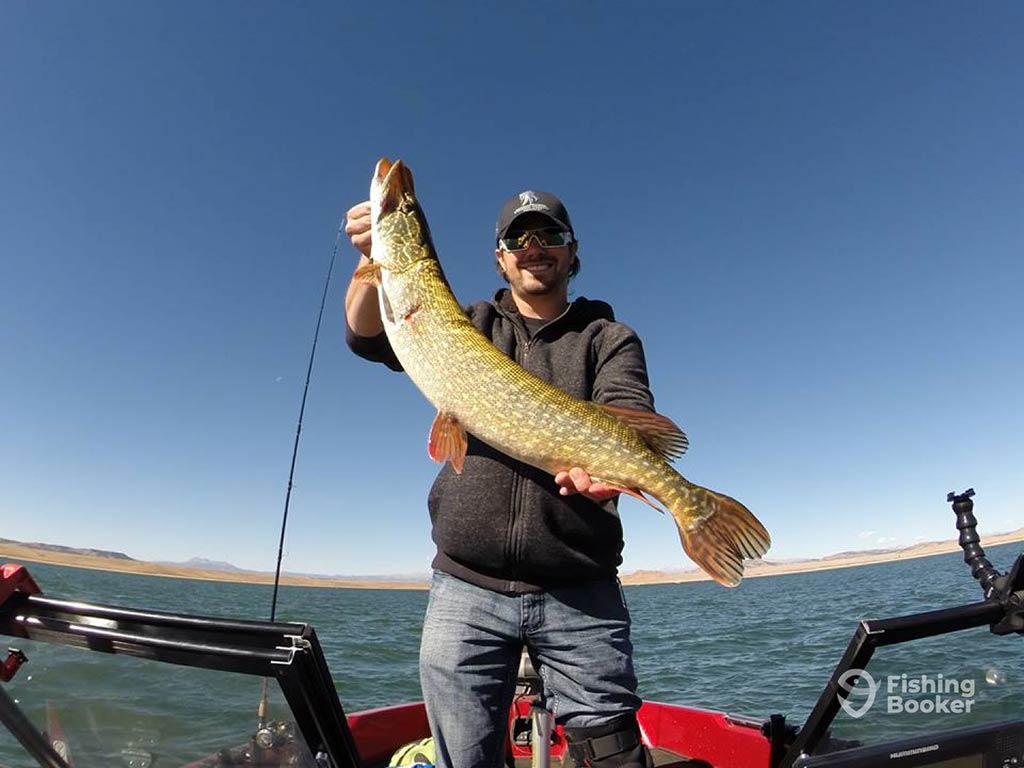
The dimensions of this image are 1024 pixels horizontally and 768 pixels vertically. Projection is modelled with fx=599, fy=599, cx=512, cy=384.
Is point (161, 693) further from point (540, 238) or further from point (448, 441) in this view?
point (540, 238)

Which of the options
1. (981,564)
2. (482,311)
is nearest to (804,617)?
(981,564)

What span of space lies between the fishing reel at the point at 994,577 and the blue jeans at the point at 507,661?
1.62 m

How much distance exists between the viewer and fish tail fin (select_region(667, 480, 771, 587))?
256 cm

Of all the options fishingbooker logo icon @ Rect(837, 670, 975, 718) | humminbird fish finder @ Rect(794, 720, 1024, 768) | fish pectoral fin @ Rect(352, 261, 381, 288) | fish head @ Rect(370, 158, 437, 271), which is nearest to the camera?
humminbird fish finder @ Rect(794, 720, 1024, 768)

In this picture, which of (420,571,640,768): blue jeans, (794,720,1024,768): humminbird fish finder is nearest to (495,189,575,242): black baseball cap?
(420,571,640,768): blue jeans

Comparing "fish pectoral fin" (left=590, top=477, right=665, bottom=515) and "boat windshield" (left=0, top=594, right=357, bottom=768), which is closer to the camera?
"boat windshield" (left=0, top=594, right=357, bottom=768)

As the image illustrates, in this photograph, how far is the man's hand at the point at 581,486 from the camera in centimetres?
243

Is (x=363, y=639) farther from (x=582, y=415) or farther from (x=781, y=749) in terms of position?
(x=582, y=415)

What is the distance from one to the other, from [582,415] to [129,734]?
2.09 metres

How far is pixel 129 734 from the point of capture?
217 cm

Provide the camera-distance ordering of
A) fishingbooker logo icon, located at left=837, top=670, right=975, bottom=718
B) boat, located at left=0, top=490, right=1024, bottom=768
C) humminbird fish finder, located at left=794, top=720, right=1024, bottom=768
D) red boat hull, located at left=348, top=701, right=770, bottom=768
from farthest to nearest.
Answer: red boat hull, located at left=348, top=701, right=770, bottom=768
fishingbooker logo icon, located at left=837, top=670, right=975, bottom=718
humminbird fish finder, located at left=794, top=720, right=1024, bottom=768
boat, located at left=0, top=490, right=1024, bottom=768

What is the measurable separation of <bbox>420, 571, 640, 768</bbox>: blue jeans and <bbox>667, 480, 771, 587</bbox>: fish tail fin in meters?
0.43

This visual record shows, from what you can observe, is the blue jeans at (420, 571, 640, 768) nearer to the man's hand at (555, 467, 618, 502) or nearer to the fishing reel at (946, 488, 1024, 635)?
the man's hand at (555, 467, 618, 502)

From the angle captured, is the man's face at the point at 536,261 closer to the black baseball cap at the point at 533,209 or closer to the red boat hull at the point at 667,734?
the black baseball cap at the point at 533,209
